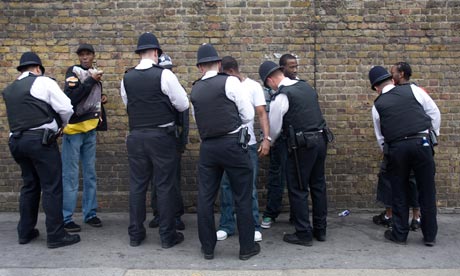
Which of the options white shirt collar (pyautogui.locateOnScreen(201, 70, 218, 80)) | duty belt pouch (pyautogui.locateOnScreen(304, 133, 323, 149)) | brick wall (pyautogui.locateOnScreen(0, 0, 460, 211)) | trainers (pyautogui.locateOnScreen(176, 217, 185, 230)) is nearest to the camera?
white shirt collar (pyautogui.locateOnScreen(201, 70, 218, 80))

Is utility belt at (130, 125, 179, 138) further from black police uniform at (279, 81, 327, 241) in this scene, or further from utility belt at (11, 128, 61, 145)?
black police uniform at (279, 81, 327, 241)

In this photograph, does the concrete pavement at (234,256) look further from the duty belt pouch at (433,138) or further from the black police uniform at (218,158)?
the duty belt pouch at (433,138)

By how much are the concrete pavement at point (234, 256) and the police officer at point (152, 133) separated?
333 mm

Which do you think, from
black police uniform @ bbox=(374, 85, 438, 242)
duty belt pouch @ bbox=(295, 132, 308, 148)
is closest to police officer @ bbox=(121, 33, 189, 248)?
duty belt pouch @ bbox=(295, 132, 308, 148)

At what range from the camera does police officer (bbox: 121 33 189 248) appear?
484 centimetres

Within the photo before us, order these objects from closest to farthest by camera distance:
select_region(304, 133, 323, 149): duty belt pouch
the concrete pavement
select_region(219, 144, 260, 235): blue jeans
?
the concrete pavement < select_region(304, 133, 323, 149): duty belt pouch < select_region(219, 144, 260, 235): blue jeans

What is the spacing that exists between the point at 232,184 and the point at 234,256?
0.74 metres

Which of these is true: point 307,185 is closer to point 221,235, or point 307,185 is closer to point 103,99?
point 221,235

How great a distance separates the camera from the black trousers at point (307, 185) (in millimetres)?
5020

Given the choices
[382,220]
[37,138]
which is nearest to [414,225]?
[382,220]

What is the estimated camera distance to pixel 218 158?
15.2ft

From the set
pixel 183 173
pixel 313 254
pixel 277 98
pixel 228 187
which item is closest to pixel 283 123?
pixel 277 98

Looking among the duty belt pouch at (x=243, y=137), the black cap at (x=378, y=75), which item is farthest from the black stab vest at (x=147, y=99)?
the black cap at (x=378, y=75)

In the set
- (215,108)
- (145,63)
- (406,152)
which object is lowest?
(406,152)
